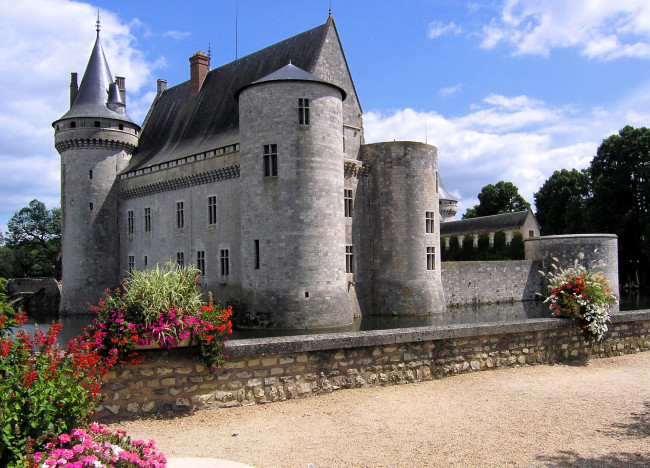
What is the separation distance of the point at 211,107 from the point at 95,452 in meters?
25.8

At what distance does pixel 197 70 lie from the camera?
99.5 ft

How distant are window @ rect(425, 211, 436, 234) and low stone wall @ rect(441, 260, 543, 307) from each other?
12.8 ft

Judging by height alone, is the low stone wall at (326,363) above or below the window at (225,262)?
below

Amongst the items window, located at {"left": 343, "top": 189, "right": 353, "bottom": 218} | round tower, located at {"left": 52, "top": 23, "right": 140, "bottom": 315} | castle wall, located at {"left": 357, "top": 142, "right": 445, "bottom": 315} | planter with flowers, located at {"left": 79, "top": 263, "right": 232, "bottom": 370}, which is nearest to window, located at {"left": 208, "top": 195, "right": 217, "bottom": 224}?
window, located at {"left": 343, "top": 189, "right": 353, "bottom": 218}

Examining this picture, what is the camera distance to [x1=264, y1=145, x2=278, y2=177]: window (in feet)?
66.5

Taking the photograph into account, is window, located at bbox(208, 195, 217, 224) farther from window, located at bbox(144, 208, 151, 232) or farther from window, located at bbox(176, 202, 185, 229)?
window, located at bbox(144, 208, 151, 232)

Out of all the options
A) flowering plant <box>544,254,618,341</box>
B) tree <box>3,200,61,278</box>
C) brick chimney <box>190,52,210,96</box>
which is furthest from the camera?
tree <box>3,200,61,278</box>

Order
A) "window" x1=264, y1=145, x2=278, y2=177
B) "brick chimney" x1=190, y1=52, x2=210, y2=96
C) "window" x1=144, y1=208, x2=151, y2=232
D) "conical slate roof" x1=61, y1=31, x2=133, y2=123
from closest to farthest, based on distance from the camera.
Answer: "window" x1=264, y1=145, x2=278, y2=177, "window" x1=144, y1=208, x2=151, y2=232, "conical slate roof" x1=61, y1=31, x2=133, y2=123, "brick chimney" x1=190, y1=52, x2=210, y2=96

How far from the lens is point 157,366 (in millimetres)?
5770

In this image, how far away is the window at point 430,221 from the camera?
82.2ft

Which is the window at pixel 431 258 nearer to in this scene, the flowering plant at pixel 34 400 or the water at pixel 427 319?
the water at pixel 427 319

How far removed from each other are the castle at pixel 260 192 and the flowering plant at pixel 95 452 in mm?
16001

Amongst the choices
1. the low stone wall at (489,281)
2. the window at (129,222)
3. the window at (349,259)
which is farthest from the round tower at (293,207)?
the window at (129,222)

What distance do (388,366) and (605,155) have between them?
37.7 m
